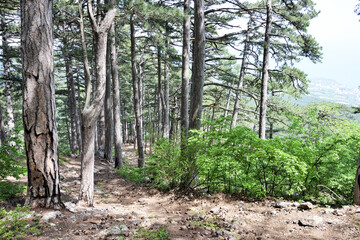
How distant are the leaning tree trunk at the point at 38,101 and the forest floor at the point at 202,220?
15.5 inches

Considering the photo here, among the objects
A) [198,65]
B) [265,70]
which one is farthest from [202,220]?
[265,70]

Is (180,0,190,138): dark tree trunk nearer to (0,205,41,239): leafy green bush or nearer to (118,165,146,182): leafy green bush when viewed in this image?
(118,165,146,182): leafy green bush

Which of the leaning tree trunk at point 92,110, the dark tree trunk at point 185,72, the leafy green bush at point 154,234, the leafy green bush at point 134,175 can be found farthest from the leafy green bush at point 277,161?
the leafy green bush at point 134,175

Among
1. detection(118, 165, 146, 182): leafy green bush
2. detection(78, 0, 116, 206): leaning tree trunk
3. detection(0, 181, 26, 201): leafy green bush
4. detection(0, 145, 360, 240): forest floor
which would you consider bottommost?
detection(118, 165, 146, 182): leafy green bush

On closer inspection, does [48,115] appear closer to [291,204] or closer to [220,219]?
[220,219]

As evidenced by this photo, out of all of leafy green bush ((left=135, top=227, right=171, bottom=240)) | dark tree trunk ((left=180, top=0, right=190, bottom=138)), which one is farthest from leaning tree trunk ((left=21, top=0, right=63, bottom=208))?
dark tree trunk ((left=180, top=0, right=190, bottom=138))

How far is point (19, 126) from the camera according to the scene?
4168 millimetres

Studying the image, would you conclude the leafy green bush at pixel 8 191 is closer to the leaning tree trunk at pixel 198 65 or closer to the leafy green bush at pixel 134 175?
the leafy green bush at pixel 134 175

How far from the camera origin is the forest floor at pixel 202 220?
3.12m

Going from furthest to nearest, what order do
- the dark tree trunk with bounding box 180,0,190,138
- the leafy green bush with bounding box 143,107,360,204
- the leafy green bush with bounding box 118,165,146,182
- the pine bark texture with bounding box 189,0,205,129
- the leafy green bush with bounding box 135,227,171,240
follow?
1. the leafy green bush with bounding box 118,165,146,182
2. the dark tree trunk with bounding box 180,0,190,138
3. the pine bark texture with bounding box 189,0,205,129
4. the leafy green bush with bounding box 143,107,360,204
5. the leafy green bush with bounding box 135,227,171,240

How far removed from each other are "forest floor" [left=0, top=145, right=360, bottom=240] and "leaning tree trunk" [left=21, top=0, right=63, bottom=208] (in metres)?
0.39

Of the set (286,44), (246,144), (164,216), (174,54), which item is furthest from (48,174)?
(286,44)

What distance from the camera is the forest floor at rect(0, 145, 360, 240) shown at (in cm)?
312

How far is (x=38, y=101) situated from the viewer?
323 centimetres
